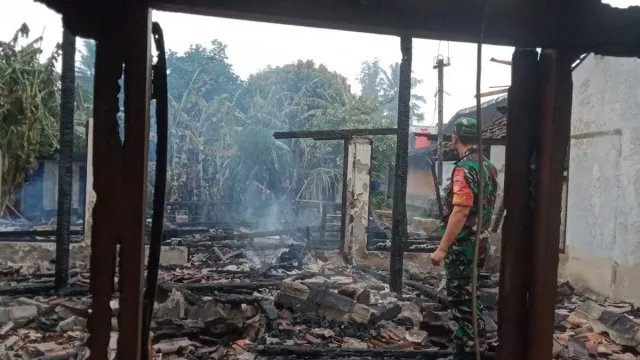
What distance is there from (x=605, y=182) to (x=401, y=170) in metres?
3.70

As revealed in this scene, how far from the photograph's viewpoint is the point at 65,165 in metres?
7.45

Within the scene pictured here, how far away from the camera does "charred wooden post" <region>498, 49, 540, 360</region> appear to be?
2209 mm

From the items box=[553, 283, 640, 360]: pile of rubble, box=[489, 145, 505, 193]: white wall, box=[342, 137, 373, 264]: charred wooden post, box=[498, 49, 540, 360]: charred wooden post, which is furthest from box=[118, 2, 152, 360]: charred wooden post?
box=[489, 145, 505, 193]: white wall

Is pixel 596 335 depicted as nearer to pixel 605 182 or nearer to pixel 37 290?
pixel 605 182

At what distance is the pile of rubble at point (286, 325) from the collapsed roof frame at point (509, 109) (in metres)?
3.29

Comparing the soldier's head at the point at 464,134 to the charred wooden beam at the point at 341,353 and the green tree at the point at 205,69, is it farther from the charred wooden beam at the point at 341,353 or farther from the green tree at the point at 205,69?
the green tree at the point at 205,69

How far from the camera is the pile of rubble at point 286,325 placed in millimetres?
5281

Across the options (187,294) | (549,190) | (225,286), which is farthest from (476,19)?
(225,286)

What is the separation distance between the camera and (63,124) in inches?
296

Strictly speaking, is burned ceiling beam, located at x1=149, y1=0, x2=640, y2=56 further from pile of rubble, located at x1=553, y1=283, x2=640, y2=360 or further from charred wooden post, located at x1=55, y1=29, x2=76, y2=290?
charred wooden post, located at x1=55, y1=29, x2=76, y2=290

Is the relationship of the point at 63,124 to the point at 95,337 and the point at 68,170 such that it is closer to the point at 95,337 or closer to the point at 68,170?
the point at 68,170

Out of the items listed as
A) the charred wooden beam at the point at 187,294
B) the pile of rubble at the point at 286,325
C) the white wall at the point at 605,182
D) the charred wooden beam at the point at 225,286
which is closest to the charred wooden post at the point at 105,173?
the pile of rubble at the point at 286,325

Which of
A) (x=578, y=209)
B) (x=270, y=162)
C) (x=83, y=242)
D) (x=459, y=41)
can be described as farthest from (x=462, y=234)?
(x=270, y=162)

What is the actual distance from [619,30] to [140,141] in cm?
215
